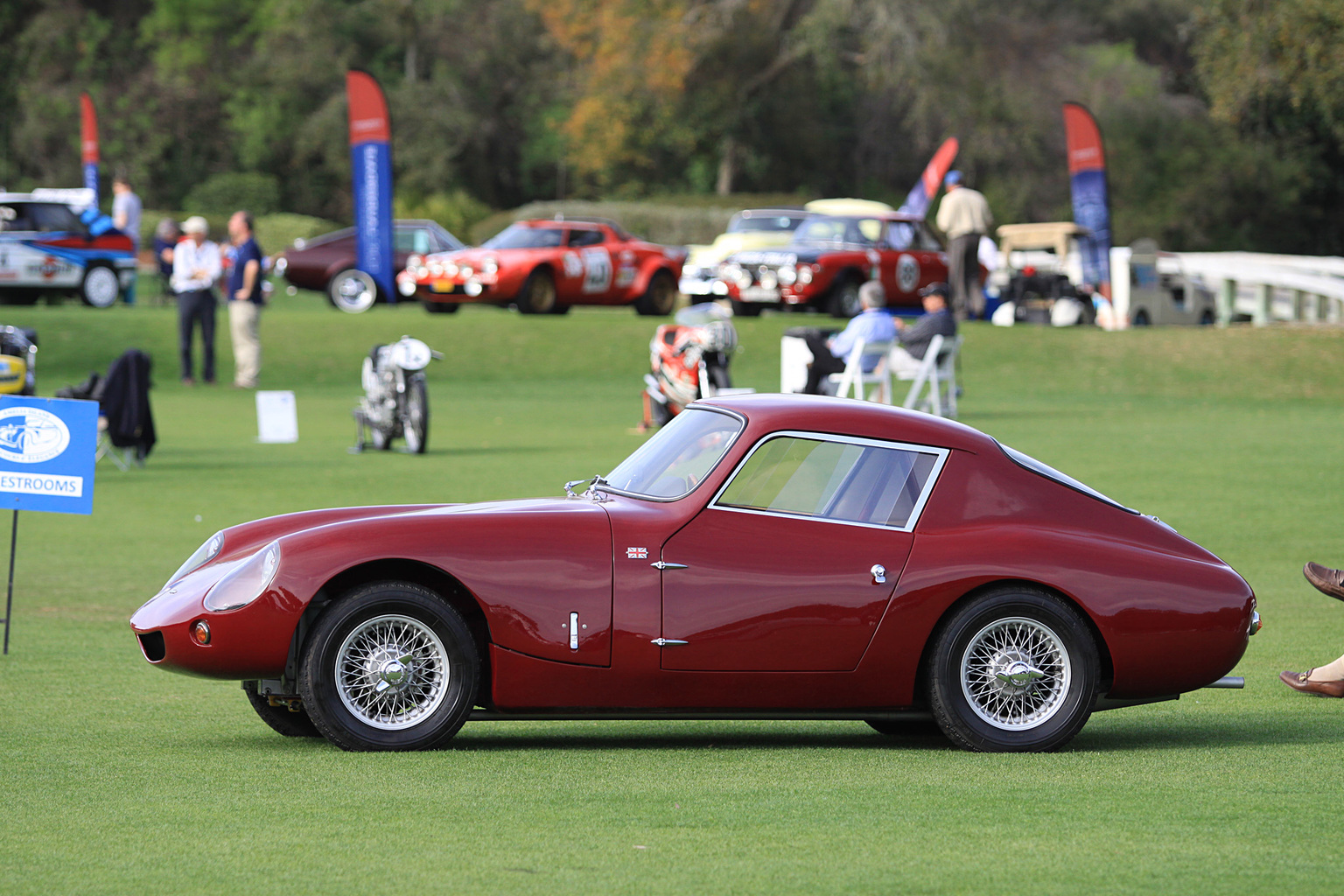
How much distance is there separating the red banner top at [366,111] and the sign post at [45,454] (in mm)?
23208

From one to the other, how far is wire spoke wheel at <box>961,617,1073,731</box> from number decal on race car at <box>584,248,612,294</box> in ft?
83.2

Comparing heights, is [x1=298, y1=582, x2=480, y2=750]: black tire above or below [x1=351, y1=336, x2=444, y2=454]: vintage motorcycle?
below

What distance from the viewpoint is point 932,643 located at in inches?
257

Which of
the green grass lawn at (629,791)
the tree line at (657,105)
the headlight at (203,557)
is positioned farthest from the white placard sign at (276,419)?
the tree line at (657,105)

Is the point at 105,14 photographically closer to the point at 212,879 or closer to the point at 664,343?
the point at 664,343

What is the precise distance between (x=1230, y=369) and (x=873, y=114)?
121 feet

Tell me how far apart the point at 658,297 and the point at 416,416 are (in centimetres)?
1484

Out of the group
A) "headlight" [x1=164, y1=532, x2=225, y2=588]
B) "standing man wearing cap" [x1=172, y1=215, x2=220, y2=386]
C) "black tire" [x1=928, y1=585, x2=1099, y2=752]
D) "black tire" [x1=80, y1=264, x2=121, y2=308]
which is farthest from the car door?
"black tire" [x1=80, y1=264, x2=121, y2=308]

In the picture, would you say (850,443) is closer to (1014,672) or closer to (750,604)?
(750,604)

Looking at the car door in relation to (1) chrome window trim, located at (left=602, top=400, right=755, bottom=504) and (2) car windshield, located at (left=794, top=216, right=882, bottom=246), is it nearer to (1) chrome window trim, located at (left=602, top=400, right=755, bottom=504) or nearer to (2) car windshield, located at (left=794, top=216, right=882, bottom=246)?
(1) chrome window trim, located at (left=602, top=400, right=755, bottom=504)

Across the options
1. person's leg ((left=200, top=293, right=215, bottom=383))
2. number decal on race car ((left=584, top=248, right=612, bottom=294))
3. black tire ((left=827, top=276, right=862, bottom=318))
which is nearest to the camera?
person's leg ((left=200, top=293, right=215, bottom=383))

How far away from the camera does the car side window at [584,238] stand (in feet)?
104

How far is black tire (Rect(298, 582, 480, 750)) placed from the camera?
6.25 meters

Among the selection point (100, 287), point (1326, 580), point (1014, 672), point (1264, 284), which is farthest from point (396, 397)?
point (1264, 284)
